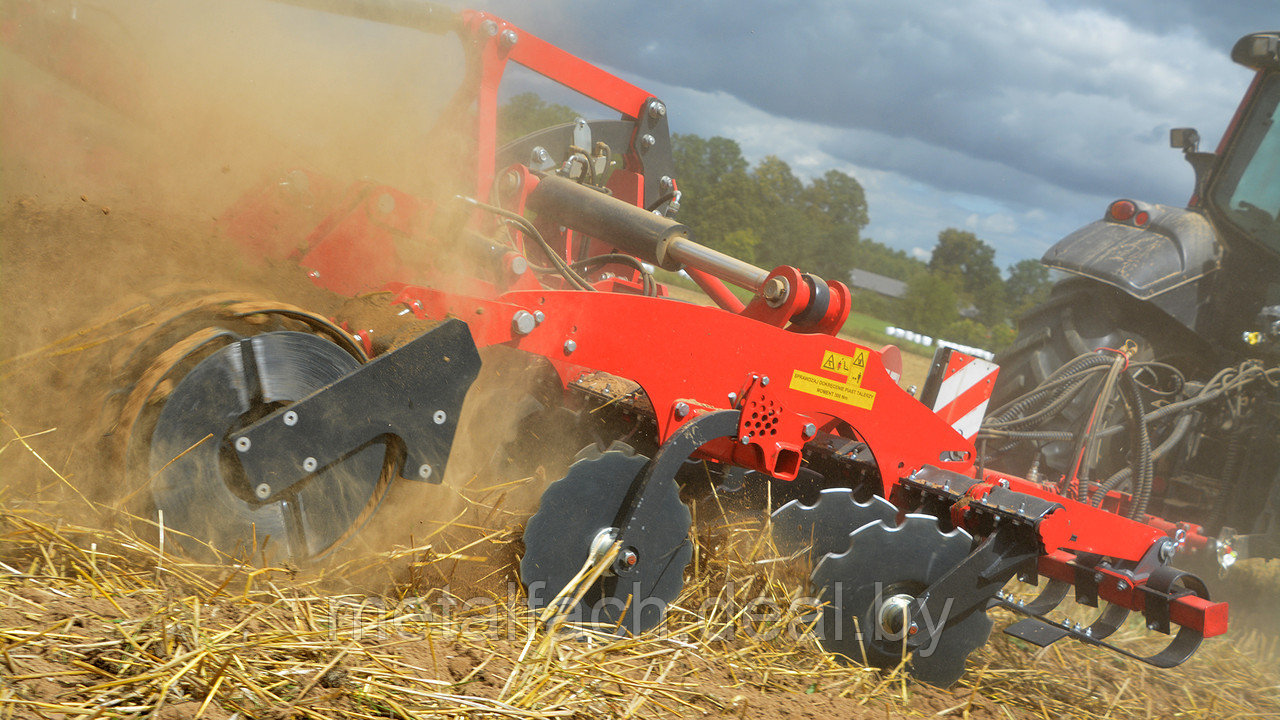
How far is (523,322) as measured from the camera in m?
2.37

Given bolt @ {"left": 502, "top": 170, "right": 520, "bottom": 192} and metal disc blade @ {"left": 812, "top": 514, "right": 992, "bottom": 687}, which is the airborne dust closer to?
bolt @ {"left": 502, "top": 170, "right": 520, "bottom": 192}

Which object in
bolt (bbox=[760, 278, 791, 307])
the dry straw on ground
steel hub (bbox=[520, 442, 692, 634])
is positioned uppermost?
bolt (bbox=[760, 278, 791, 307])

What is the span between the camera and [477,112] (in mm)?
3432

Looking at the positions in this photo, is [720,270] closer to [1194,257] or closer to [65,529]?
[65,529]

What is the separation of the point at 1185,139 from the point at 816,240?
38992 millimetres

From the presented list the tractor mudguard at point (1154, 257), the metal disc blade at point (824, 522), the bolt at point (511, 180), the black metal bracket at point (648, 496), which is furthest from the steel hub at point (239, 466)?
the tractor mudguard at point (1154, 257)

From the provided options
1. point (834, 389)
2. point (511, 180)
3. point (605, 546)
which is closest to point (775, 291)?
point (834, 389)

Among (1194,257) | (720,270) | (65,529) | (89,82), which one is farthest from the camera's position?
(1194,257)

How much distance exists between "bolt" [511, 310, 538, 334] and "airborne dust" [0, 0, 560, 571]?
528mm

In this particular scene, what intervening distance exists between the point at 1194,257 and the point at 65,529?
497 cm

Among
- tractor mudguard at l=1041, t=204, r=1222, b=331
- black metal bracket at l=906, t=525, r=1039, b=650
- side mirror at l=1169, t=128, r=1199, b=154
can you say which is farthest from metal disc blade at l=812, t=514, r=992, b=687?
side mirror at l=1169, t=128, r=1199, b=154

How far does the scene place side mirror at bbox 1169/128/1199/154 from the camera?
494 cm

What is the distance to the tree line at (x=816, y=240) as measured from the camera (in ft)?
83.1

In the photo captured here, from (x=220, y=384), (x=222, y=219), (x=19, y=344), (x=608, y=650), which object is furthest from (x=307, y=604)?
(x=222, y=219)
